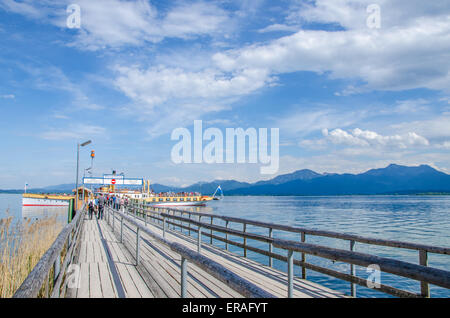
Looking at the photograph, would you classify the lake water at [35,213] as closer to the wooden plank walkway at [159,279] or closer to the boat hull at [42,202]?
the boat hull at [42,202]

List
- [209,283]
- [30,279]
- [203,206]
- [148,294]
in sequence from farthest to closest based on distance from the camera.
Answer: [203,206]
[209,283]
[148,294]
[30,279]

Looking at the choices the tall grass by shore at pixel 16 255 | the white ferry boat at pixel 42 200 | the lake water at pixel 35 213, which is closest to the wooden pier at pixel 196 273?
the tall grass by shore at pixel 16 255

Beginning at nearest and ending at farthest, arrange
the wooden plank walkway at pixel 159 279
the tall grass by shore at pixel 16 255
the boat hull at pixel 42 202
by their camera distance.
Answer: the wooden plank walkway at pixel 159 279, the tall grass by shore at pixel 16 255, the boat hull at pixel 42 202

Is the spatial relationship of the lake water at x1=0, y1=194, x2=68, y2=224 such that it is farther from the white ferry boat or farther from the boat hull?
the boat hull

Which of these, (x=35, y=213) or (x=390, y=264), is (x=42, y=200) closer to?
(x=35, y=213)

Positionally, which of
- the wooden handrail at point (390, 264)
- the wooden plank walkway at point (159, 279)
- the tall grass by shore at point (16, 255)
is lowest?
the tall grass by shore at point (16, 255)

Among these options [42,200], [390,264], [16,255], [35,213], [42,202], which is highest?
[390,264]

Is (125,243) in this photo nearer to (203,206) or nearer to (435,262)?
(435,262)

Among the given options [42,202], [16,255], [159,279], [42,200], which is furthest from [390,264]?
[42,200]

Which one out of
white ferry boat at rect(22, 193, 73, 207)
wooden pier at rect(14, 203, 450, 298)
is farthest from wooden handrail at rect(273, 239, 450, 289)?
white ferry boat at rect(22, 193, 73, 207)

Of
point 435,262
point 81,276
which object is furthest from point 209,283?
point 435,262
